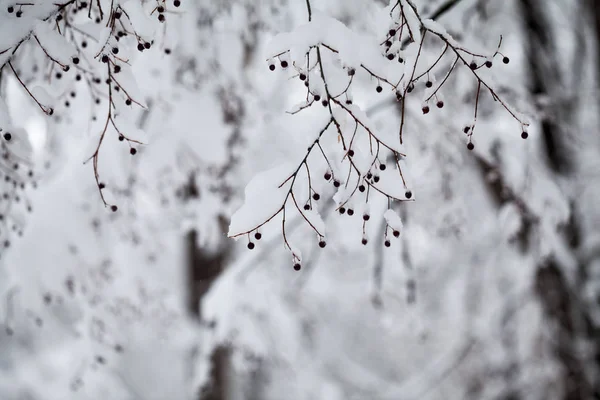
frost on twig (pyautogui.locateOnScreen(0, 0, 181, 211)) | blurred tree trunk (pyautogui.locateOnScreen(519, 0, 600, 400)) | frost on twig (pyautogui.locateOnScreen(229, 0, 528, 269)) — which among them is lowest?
frost on twig (pyautogui.locateOnScreen(229, 0, 528, 269))

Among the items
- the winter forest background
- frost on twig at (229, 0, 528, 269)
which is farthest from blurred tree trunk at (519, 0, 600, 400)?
frost on twig at (229, 0, 528, 269)

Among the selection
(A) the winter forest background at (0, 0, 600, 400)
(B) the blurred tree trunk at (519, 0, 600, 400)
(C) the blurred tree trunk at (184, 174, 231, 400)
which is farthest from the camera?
(C) the blurred tree trunk at (184, 174, 231, 400)

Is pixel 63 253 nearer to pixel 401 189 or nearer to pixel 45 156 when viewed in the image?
pixel 45 156

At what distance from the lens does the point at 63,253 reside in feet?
10.8

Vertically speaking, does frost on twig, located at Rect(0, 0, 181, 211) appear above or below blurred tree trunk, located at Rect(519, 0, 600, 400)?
below

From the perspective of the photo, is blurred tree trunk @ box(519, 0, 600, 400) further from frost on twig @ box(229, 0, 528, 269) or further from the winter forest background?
frost on twig @ box(229, 0, 528, 269)

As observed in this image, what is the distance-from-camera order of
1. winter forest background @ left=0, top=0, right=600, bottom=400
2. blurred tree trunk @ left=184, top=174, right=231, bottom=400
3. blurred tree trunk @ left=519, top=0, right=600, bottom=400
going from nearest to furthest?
winter forest background @ left=0, top=0, right=600, bottom=400
blurred tree trunk @ left=519, top=0, right=600, bottom=400
blurred tree trunk @ left=184, top=174, right=231, bottom=400

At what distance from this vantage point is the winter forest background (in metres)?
1.40

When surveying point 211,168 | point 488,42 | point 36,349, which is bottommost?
point 211,168

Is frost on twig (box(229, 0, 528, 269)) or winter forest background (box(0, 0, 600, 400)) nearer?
frost on twig (box(229, 0, 528, 269))

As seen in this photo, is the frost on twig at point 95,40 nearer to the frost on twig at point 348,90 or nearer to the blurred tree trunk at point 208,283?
the frost on twig at point 348,90

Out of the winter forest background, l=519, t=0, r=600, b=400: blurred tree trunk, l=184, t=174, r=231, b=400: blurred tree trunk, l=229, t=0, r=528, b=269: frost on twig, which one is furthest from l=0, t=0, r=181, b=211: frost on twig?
l=519, t=0, r=600, b=400: blurred tree trunk

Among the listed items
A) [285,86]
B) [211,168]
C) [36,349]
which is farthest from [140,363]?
[211,168]

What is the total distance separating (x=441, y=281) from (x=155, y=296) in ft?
19.2
